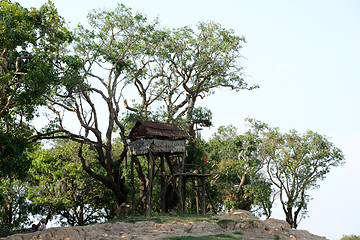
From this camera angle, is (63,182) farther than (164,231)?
Yes

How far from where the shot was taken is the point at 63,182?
28328 mm

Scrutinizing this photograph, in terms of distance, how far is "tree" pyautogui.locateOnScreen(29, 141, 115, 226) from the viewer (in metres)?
27.8

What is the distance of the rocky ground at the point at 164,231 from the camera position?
15.1m

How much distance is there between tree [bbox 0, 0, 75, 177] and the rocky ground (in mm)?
3990

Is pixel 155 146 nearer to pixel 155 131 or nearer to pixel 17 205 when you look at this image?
pixel 155 131

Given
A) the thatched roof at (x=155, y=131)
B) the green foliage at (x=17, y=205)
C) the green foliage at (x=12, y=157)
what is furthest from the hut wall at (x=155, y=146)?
the green foliage at (x=17, y=205)

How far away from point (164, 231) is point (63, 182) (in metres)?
14.0

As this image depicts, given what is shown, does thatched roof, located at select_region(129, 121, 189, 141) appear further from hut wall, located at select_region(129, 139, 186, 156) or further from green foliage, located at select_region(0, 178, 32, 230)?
green foliage, located at select_region(0, 178, 32, 230)

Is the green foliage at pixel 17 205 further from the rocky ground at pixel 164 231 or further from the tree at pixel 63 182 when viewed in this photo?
the rocky ground at pixel 164 231

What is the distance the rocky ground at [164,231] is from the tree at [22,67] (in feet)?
13.1

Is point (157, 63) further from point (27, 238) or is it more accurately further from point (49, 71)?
point (27, 238)

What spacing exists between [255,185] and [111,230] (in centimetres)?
1581

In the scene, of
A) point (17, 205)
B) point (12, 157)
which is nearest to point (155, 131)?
point (12, 157)

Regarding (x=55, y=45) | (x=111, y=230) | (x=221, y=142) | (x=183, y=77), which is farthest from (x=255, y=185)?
(x=55, y=45)
